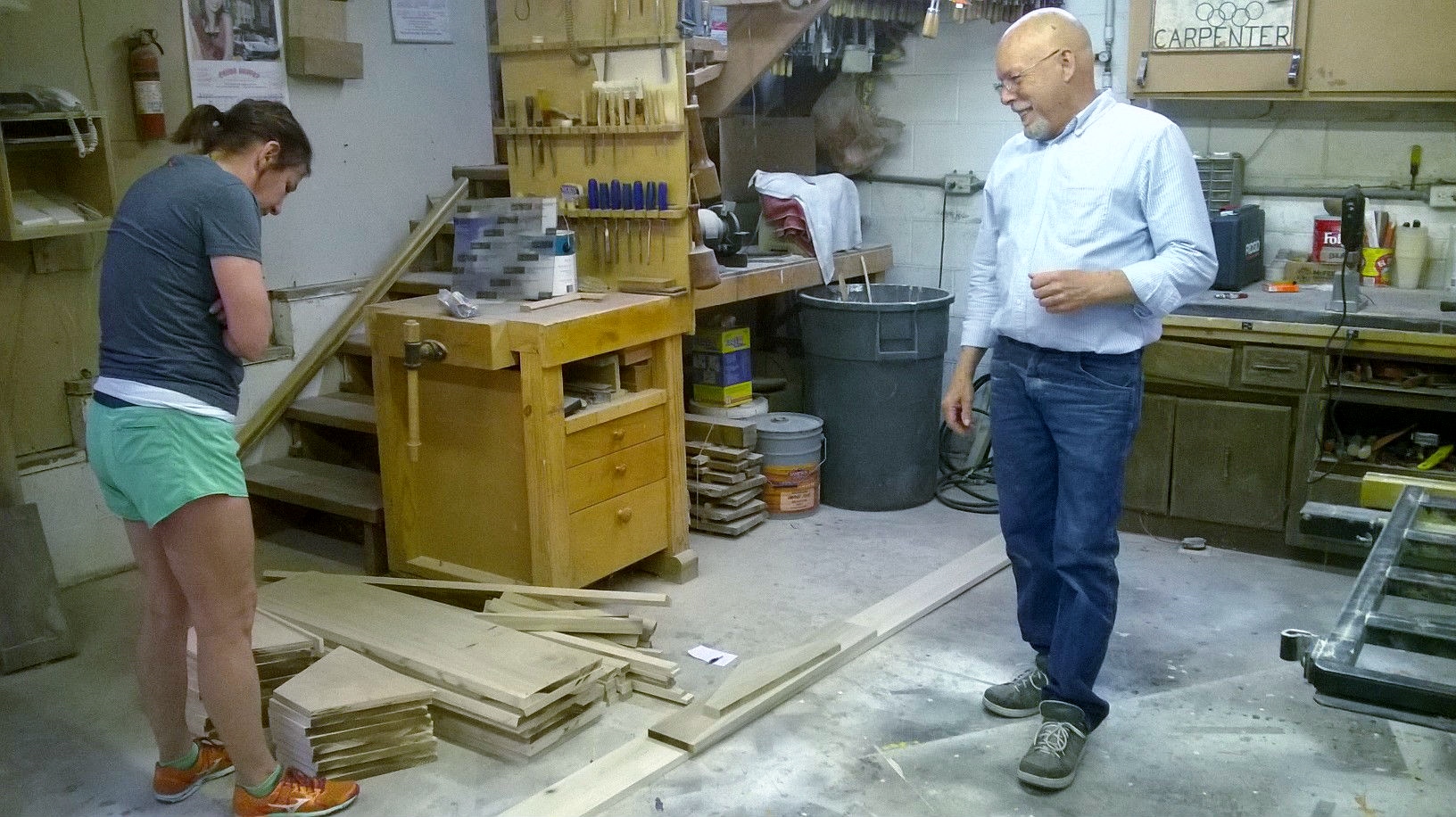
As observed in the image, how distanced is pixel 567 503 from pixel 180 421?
128 cm

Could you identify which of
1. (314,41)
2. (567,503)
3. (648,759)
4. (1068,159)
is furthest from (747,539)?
(314,41)

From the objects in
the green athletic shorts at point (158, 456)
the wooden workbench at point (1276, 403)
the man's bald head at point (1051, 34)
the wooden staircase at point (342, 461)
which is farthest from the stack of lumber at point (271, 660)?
the wooden workbench at point (1276, 403)

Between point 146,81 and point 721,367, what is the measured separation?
79.4 inches

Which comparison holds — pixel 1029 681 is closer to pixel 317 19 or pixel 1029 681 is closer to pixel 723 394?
pixel 723 394

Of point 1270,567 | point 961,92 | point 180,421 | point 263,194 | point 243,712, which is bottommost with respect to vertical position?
point 1270,567

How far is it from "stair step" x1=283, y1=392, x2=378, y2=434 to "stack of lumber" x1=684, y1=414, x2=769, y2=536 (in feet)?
3.51

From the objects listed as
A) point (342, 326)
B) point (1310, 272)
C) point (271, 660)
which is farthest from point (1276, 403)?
point (342, 326)

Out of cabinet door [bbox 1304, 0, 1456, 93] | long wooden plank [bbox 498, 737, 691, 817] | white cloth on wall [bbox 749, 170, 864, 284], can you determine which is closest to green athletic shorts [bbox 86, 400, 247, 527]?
long wooden plank [bbox 498, 737, 691, 817]

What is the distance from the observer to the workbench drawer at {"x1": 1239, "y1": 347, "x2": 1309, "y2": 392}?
3.74 metres

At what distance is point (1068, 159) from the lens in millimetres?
2561

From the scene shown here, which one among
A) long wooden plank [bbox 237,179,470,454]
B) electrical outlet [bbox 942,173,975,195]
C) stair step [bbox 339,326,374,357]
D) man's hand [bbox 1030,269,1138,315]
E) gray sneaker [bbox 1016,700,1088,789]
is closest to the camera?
man's hand [bbox 1030,269,1138,315]

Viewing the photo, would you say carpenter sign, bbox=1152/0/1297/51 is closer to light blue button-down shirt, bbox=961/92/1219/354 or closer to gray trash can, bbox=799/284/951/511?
gray trash can, bbox=799/284/951/511

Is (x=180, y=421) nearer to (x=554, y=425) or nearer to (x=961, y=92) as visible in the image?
(x=554, y=425)

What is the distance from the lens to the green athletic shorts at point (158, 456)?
2.24 meters
